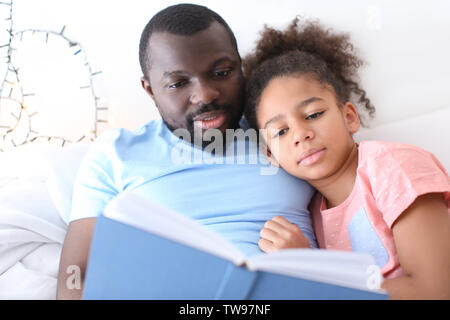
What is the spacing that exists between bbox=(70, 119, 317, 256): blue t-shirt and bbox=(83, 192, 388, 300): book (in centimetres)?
35

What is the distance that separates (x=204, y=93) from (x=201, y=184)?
199mm

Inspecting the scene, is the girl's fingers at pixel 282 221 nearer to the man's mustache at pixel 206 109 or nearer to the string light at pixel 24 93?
the man's mustache at pixel 206 109

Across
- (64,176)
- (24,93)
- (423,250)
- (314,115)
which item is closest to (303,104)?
(314,115)

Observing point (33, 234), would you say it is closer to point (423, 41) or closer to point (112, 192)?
point (112, 192)

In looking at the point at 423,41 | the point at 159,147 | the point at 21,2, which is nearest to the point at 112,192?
the point at 159,147

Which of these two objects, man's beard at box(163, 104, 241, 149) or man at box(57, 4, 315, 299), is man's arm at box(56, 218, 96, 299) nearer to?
man at box(57, 4, 315, 299)

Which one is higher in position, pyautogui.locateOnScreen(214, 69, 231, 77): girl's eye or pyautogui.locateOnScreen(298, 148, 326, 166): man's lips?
pyautogui.locateOnScreen(214, 69, 231, 77): girl's eye

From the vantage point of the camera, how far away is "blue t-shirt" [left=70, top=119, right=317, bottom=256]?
3.24ft

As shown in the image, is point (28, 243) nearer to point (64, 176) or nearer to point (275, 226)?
point (64, 176)

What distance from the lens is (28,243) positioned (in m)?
1.05

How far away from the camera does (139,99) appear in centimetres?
156

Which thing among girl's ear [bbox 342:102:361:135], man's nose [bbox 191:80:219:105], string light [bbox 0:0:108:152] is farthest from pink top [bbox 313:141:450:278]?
string light [bbox 0:0:108:152]

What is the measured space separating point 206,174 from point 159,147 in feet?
0.49

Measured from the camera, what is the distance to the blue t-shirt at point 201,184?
A: 986 millimetres
